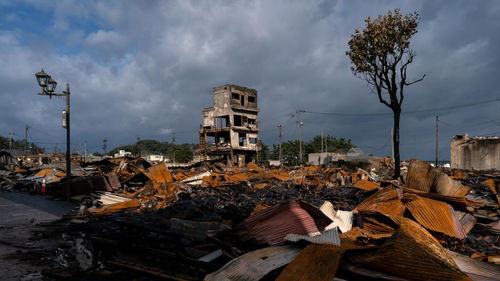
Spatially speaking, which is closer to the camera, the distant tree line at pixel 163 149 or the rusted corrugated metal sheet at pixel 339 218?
the rusted corrugated metal sheet at pixel 339 218

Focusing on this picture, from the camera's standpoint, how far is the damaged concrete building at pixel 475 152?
25656 millimetres

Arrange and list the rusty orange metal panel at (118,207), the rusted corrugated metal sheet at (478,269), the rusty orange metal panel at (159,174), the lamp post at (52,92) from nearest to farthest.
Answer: the rusted corrugated metal sheet at (478,269)
the rusty orange metal panel at (118,207)
the lamp post at (52,92)
the rusty orange metal panel at (159,174)

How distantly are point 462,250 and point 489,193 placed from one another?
5624mm

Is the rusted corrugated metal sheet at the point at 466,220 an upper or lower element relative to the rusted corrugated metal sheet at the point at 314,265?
lower

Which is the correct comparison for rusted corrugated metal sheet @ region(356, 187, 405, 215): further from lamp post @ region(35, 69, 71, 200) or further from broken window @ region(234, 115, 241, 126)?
broken window @ region(234, 115, 241, 126)

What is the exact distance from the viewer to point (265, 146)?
7619 cm

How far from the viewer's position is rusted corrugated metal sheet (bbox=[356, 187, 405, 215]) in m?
5.47

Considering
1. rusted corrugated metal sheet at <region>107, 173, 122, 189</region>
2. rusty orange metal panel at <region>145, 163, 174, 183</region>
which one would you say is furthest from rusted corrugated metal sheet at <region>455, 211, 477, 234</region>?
rusted corrugated metal sheet at <region>107, 173, 122, 189</region>

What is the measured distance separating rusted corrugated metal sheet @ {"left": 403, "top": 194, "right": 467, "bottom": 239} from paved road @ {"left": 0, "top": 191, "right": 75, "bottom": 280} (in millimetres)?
5840

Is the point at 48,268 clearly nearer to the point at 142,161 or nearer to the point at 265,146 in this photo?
the point at 142,161

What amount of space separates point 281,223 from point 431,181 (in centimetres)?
454

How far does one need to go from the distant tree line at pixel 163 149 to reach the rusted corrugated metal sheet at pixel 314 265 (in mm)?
65444

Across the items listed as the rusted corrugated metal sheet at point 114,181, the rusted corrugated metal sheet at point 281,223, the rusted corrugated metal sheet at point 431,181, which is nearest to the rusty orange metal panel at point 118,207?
the rusted corrugated metal sheet at point 114,181

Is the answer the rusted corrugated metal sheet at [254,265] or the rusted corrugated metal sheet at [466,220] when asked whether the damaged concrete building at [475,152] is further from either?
the rusted corrugated metal sheet at [254,265]
